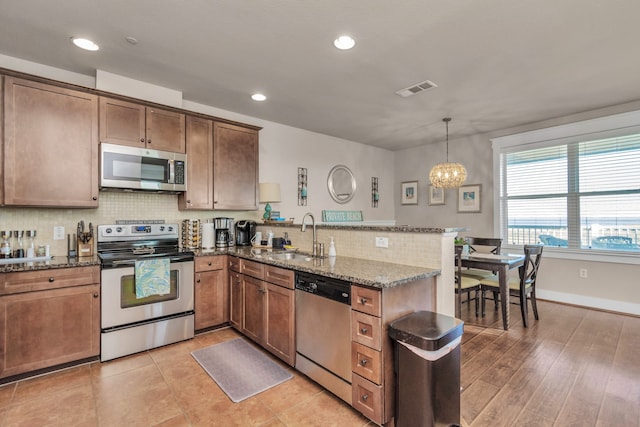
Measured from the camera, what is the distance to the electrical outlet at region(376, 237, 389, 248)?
2.43 meters

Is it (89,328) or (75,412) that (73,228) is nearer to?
(89,328)

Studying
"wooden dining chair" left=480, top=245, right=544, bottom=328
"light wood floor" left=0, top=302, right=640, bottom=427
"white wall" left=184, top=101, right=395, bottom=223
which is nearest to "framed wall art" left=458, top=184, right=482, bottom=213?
"white wall" left=184, top=101, right=395, bottom=223

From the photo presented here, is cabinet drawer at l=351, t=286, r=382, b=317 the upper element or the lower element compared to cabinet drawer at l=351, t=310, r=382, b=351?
upper

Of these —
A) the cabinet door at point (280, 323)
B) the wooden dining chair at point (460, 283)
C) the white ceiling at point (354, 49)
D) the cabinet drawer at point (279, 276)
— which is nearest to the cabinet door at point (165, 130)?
the white ceiling at point (354, 49)

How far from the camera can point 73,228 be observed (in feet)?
9.61

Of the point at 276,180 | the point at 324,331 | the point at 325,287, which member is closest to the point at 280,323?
the point at 324,331

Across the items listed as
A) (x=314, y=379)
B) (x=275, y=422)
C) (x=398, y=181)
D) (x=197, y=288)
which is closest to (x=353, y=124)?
(x=398, y=181)

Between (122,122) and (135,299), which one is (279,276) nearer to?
(135,299)

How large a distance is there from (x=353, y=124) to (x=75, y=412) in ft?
14.5

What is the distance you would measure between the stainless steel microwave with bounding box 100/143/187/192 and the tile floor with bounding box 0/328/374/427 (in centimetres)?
162

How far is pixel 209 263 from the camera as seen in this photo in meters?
3.15

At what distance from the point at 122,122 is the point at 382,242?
269 centimetres

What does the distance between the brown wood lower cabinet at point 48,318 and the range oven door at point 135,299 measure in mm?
79

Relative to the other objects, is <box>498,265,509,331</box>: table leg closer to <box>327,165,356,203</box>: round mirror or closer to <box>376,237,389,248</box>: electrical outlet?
<box>376,237,389,248</box>: electrical outlet
